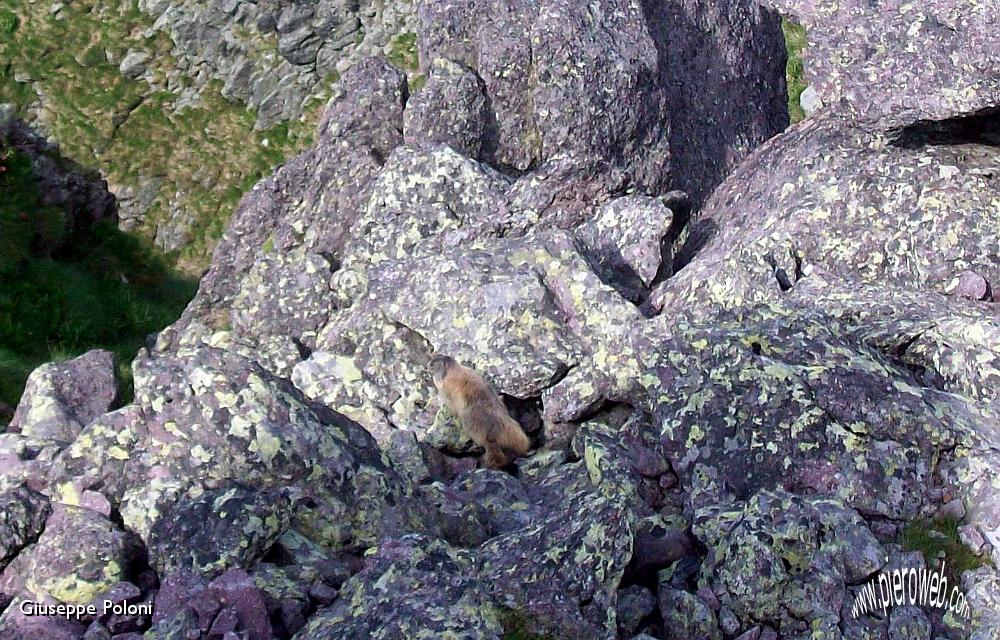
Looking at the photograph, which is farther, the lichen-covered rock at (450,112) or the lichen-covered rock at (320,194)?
the lichen-covered rock at (450,112)

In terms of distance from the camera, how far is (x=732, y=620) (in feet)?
30.2

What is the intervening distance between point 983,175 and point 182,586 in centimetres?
1140

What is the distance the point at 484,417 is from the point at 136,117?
2784cm

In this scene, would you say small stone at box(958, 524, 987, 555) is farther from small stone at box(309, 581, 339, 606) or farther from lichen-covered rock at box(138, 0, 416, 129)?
lichen-covered rock at box(138, 0, 416, 129)

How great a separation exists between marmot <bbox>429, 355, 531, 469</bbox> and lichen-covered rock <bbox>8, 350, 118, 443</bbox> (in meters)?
4.24

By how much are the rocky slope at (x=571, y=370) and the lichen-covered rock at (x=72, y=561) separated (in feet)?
0.10

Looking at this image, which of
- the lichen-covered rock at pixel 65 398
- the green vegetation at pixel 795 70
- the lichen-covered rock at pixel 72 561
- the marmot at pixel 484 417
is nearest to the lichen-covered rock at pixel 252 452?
the lichen-covered rock at pixel 72 561

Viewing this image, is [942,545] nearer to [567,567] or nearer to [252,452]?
[567,567]

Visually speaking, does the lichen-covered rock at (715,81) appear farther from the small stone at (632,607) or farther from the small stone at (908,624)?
the small stone at (908,624)

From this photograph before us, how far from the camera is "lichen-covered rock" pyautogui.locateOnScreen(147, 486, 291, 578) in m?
9.23

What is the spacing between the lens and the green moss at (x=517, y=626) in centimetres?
859

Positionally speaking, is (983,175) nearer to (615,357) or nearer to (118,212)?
(615,357)

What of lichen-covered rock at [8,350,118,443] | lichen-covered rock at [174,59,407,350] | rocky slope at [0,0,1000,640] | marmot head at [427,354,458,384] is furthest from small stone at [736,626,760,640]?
lichen-covered rock at [174,59,407,350]

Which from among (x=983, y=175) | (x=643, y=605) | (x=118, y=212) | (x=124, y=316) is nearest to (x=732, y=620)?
(x=643, y=605)
